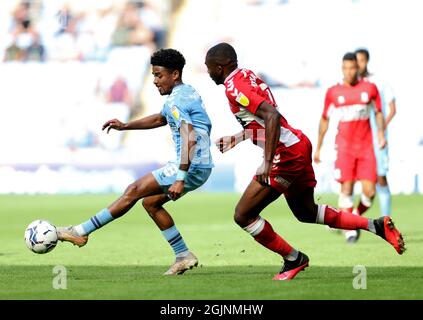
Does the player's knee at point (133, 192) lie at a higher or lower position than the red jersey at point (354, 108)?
lower

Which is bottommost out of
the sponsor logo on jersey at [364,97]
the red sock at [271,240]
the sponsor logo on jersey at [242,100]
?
the red sock at [271,240]

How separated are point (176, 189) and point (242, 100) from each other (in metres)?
0.96

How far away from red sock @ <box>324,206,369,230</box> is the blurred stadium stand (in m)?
17.3

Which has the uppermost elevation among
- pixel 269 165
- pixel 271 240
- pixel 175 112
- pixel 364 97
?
pixel 175 112

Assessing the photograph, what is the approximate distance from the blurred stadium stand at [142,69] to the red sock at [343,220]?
17.3 meters

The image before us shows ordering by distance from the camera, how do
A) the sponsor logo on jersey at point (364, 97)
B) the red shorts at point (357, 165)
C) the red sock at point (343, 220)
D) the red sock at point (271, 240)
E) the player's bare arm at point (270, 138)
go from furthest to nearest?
1. the red shorts at point (357, 165)
2. the sponsor logo on jersey at point (364, 97)
3. the red sock at point (343, 220)
4. the red sock at point (271, 240)
5. the player's bare arm at point (270, 138)

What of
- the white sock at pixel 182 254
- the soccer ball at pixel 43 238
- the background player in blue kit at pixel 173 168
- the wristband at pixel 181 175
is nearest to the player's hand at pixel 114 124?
the background player in blue kit at pixel 173 168

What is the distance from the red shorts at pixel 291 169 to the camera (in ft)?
29.1

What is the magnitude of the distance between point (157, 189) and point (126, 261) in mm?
2170

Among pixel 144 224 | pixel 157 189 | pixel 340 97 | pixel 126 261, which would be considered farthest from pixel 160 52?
pixel 144 224

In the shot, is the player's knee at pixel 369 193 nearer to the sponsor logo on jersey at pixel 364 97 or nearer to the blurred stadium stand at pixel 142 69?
the sponsor logo on jersey at pixel 364 97

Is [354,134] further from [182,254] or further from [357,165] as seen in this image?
[182,254]

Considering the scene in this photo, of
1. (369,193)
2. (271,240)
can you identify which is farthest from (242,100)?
(369,193)

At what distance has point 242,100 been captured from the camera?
28.3ft
